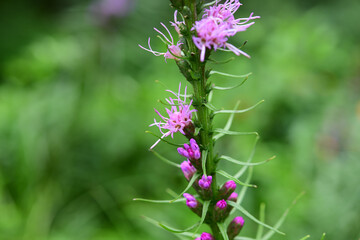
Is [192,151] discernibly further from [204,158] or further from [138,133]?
[138,133]

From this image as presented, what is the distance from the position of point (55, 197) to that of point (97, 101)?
2.65 ft

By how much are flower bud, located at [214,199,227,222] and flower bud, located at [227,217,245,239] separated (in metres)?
0.10

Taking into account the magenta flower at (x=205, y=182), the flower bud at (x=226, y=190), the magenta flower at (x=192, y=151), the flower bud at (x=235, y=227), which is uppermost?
the magenta flower at (x=192, y=151)

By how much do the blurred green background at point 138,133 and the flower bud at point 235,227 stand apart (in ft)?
3.98

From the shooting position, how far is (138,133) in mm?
3281

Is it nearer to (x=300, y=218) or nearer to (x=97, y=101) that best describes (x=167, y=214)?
(x=300, y=218)

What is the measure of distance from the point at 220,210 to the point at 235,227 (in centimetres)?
14

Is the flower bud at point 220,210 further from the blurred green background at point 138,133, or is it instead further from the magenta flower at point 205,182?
the blurred green background at point 138,133

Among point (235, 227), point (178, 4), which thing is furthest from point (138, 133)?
point (178, 4)

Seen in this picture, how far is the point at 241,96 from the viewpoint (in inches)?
126

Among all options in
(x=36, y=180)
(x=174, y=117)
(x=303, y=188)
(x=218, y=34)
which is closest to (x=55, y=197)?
(x=36, y=180)

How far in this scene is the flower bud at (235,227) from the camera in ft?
4.24

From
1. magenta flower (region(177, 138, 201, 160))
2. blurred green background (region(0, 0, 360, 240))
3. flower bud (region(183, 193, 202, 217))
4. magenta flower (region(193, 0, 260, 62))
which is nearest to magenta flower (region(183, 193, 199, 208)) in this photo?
flower bud (region(183, 193, 202, 217))

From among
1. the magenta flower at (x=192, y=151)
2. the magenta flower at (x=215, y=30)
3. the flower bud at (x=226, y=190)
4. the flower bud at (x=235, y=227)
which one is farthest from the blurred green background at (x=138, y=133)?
the magenta flower at (x=215, y=30)
